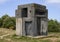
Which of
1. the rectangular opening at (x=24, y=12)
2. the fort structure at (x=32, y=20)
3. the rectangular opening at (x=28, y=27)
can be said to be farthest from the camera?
the rectangular opening at (x=24, y=12)

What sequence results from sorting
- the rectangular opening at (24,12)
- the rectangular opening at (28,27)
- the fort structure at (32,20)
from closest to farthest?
the fort structure at (32,20)
the rectangular opening at (28,27)
the rectangular opening at (24,12)

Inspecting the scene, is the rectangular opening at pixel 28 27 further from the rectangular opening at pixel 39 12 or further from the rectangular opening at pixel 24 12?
the rectangular opening at pixel 39 12

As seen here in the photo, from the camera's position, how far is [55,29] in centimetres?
3106

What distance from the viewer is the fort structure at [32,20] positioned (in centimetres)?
1869

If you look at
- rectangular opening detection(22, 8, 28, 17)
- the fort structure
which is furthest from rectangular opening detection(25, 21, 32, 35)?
rectangular opening detection(22, 8, 28, 17)

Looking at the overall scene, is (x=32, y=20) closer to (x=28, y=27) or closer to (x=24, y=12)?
(x=28, y=27)

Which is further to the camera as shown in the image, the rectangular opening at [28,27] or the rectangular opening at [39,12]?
the rectangular opening at [39,12]

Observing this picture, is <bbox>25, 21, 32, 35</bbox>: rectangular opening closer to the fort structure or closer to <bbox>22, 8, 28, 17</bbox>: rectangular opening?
the fort structure

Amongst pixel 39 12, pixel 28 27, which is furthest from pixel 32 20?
pixel 39 12

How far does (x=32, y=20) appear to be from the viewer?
18656 millimetres

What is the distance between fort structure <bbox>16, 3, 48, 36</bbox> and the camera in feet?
61.3

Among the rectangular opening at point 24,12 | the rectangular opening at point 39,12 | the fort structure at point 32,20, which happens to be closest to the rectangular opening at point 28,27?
the fort structure at point 32,20

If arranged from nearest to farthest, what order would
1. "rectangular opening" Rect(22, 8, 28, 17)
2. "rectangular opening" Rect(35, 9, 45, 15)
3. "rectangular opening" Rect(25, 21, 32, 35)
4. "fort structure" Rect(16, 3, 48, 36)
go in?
"fort structure" Rect(16, 3, 48, 36) < "rectangular opening" Rect(25, 21, 32, 35) < "rectangular opening" Rect(35, 9, 45, 15) < "rectangular opening" Rect(22, 8, 28, 17)

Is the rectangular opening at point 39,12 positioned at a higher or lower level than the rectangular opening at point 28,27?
higher
